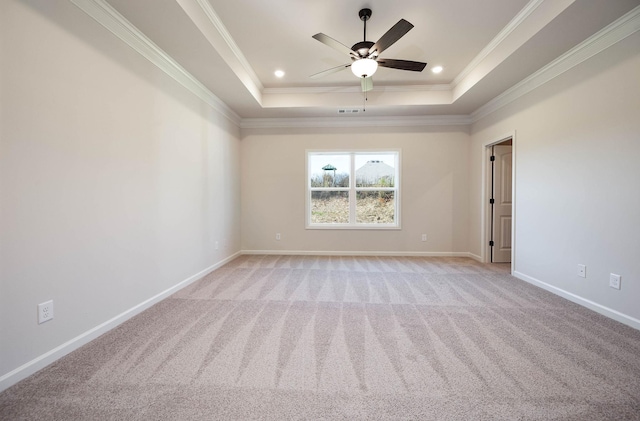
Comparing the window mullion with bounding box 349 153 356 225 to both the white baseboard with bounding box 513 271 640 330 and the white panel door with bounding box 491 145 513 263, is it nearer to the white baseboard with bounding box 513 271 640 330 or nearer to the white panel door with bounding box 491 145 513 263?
the white panel door with bounding box 491 145 513 263

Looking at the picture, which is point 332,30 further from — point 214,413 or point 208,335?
point 214,413

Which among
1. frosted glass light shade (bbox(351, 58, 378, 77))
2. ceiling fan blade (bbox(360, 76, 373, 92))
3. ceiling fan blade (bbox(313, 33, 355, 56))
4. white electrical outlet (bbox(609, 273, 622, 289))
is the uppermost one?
ceiling fan blade (bbox(313, 33, 355, 56))

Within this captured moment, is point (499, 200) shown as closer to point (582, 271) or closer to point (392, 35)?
point (582, 271)

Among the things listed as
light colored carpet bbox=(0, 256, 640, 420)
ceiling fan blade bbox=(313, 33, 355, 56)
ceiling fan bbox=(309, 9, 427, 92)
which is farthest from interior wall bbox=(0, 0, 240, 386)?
ceiling fan bbox=(309, 9, 427, 92)

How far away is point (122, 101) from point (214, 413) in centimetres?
252

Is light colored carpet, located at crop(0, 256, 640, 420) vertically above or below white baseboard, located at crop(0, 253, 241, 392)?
below

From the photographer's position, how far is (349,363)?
167 centimetres

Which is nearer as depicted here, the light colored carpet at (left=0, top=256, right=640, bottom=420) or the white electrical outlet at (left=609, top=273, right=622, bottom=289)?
the light colored carpet at (left=0, top=256, right=640, bottom=420)

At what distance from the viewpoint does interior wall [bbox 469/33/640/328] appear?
7.30 feet

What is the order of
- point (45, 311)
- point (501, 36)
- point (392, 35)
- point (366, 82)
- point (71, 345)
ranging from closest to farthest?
point (45, 311), point (71, 345), point (392, 35), point (501, 36), point (366, 82)

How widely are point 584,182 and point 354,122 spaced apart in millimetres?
3405

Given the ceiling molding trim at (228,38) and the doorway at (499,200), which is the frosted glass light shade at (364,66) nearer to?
the ceiling molding trim at (228,38)

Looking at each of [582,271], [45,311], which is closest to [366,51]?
[582,271]

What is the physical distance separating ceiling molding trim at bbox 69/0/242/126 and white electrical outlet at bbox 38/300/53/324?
2102 millimetres
